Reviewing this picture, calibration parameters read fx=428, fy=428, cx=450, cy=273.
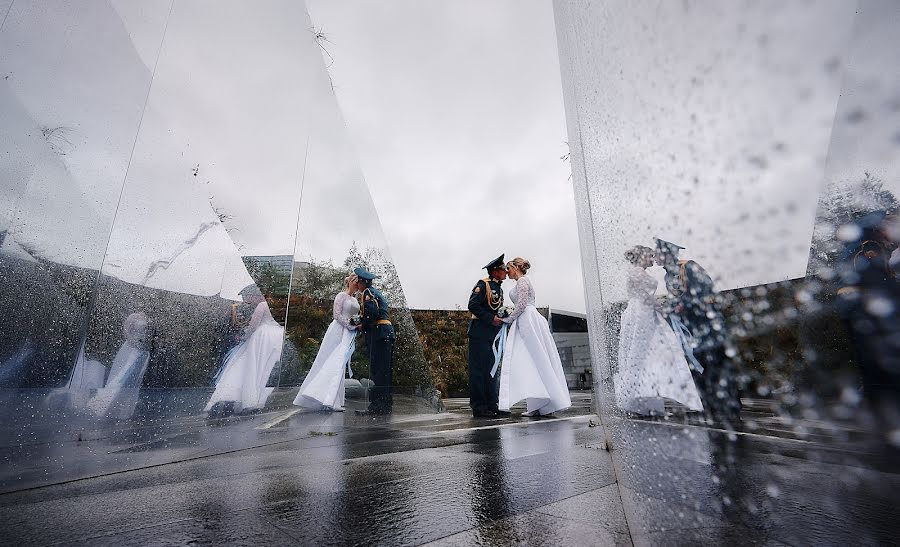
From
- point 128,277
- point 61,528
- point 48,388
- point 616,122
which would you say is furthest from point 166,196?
point 616,122

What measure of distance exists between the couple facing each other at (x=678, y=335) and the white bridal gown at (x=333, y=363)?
361cm

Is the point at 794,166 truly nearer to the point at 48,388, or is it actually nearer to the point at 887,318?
the point at 887,318

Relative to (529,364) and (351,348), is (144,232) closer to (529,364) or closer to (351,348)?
(351,348)

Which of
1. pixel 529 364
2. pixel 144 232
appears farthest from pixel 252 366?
pixel 529 364

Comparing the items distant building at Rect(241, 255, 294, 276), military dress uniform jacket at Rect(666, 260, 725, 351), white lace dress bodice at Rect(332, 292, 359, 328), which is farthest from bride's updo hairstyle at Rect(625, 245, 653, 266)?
white lace dress bodice at Rect(332, 292, 359, 328)

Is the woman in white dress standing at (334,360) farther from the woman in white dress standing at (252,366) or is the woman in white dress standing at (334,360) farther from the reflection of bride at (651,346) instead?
the reflection of bride at (651,346)

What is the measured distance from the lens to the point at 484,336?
645 cm

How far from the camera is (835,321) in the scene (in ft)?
0.95

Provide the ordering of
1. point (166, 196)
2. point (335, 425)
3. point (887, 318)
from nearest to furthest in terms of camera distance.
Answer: point (887, 318), point (166, 196), point (335, 425)

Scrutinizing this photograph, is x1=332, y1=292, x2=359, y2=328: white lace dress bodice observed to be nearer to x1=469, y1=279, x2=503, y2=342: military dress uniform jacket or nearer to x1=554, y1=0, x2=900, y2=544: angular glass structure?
x1=469, y1=279, x2=503, y2=342: military dress uniform jacket

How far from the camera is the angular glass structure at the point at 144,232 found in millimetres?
1853

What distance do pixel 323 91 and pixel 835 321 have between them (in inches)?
207

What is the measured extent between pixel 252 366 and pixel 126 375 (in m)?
0.89

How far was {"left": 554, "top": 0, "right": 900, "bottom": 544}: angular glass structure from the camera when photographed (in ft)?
0.88
